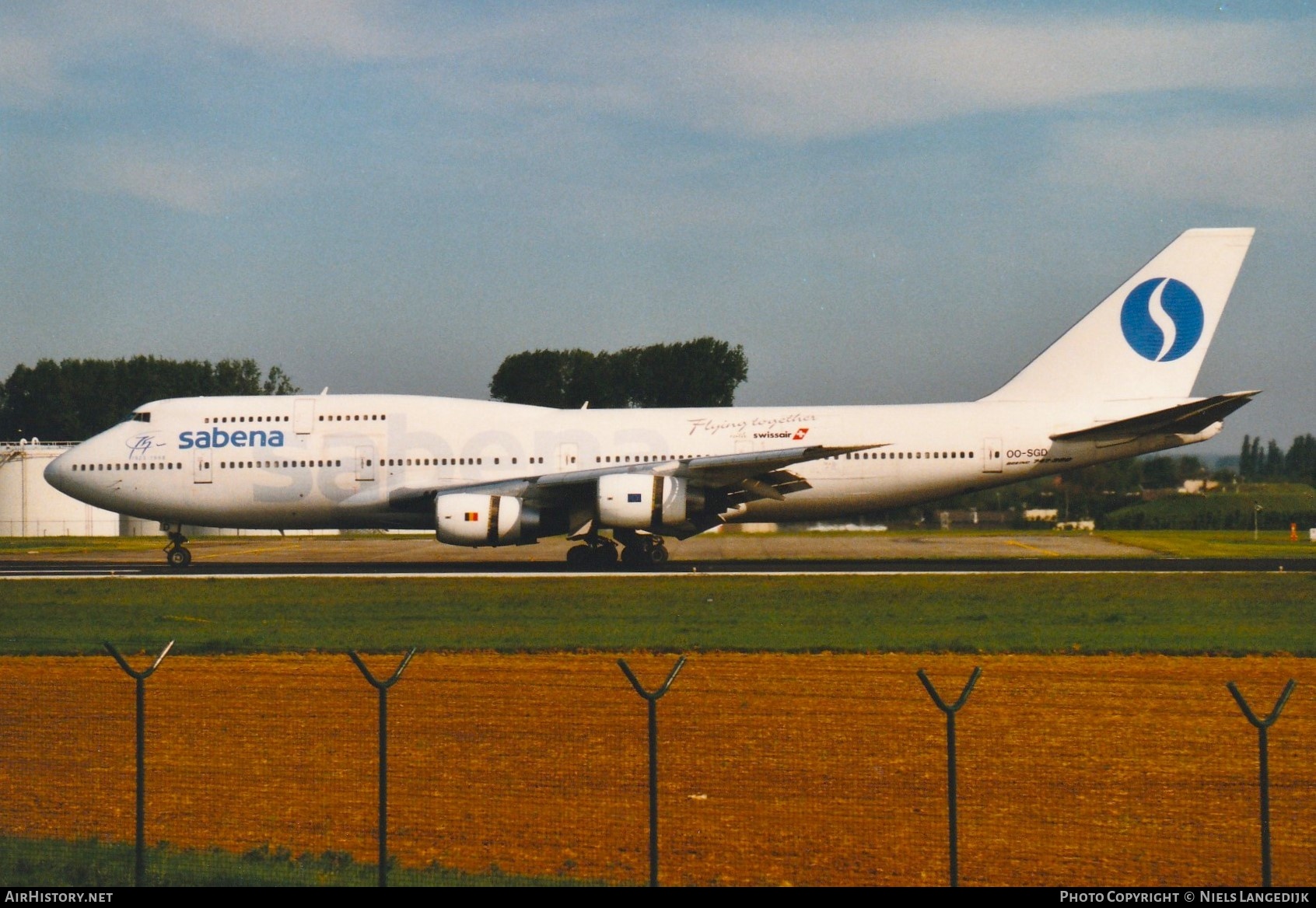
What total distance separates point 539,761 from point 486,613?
1012 cm

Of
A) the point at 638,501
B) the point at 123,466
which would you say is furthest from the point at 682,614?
the point at 123,466

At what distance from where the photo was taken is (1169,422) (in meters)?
28.4

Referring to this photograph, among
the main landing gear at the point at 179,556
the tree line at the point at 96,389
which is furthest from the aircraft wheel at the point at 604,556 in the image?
the tree line at the point at 96,389

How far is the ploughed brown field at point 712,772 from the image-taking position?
7820 millimetres

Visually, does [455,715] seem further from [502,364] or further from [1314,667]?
[502,364]

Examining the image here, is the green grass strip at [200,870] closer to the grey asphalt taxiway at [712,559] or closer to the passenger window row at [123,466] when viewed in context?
the grey asphalt taxiway at [712,559]

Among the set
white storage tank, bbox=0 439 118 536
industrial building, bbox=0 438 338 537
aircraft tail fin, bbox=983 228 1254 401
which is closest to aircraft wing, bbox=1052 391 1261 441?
aircraft tail fin, bbox=983 228 1254 401

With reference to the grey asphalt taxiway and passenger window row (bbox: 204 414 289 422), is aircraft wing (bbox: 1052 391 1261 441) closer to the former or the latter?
the grey asphalt taxiway

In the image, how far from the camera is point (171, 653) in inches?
626

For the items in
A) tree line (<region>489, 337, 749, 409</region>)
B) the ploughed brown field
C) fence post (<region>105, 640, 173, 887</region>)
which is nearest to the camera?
fence post (<region>105, 640, 173, 887</region>)

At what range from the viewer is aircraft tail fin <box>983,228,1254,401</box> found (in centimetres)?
3050

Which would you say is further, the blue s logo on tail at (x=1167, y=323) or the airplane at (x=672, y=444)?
the blue s logo on tail at (x=1167, y=323)

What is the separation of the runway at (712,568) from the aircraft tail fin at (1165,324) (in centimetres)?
430

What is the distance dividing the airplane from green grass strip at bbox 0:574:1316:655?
4.21 m
